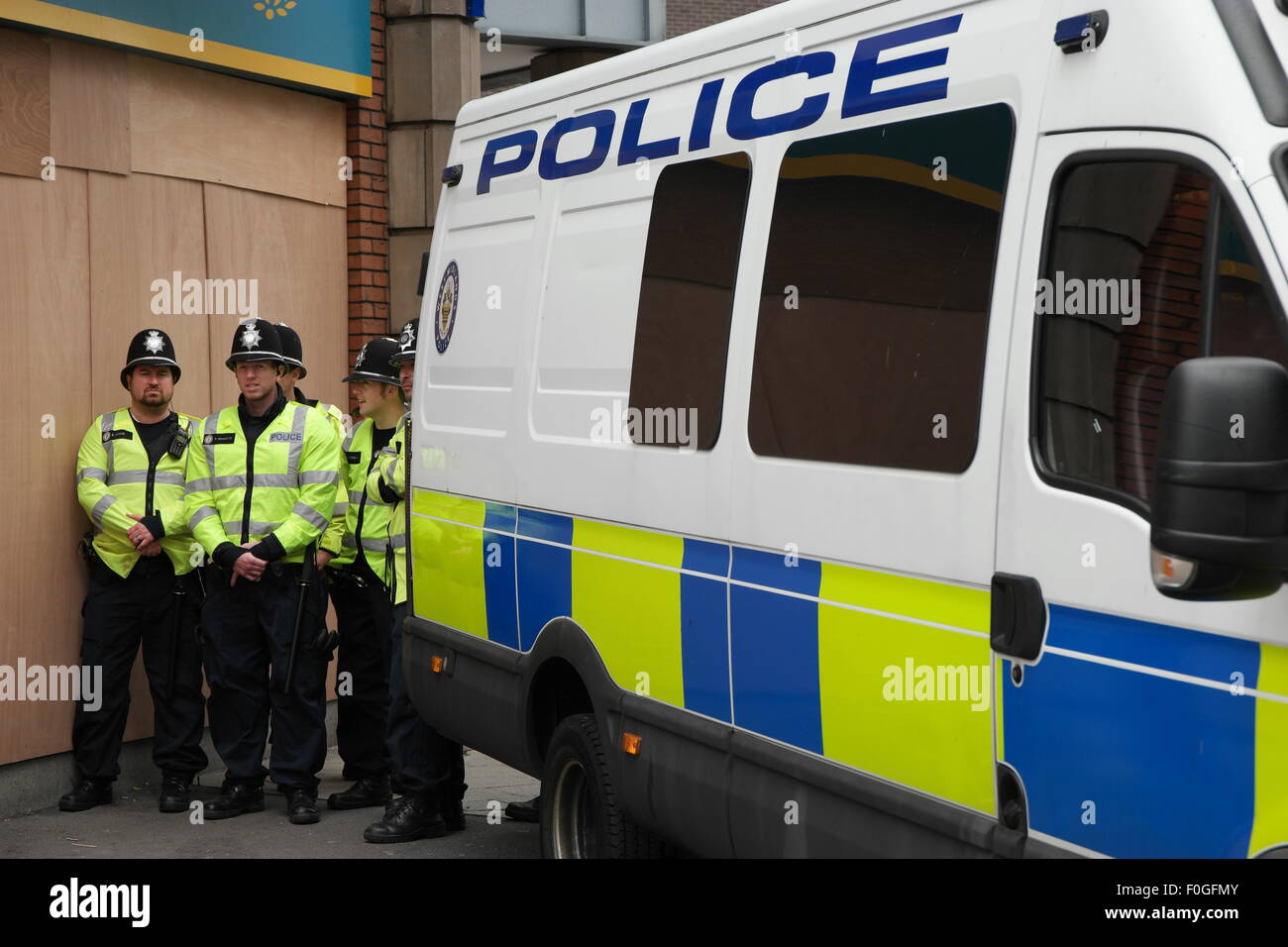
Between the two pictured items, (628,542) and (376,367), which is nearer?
(628,542)

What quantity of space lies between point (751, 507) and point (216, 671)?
161 inches

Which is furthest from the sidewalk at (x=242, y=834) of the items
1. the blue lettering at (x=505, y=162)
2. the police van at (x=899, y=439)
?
the blue lettering at (x=505, y=162)

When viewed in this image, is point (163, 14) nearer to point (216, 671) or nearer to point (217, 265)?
point (217, 265)

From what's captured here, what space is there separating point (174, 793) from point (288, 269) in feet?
9.92

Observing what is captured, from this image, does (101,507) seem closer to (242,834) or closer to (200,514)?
(200,514)

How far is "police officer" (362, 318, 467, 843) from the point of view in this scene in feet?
22.1

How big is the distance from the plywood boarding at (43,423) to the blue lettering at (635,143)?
12.0 ft

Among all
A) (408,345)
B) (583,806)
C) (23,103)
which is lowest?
(583,806)

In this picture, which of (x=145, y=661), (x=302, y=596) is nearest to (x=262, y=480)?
(x=302, y=596)

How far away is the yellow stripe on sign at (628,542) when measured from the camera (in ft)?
14.5

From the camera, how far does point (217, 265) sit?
862 centimetres

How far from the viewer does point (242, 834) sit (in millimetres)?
7043
